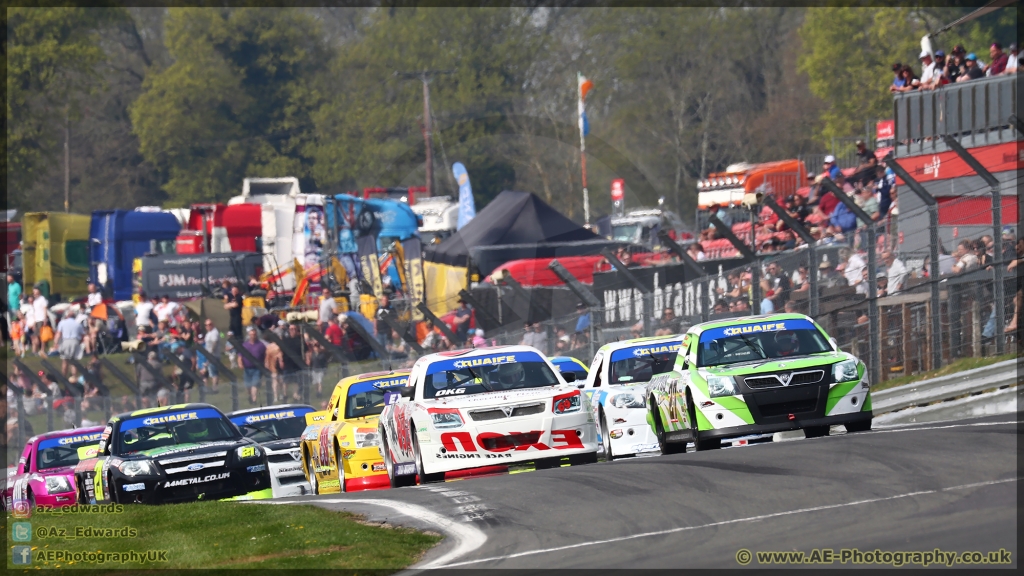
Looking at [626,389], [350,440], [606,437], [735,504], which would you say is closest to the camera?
[735,504]

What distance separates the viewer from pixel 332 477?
54.9ft

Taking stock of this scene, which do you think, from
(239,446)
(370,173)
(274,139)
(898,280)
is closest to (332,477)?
(239,446)

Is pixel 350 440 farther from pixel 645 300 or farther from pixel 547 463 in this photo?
pixel 645 300

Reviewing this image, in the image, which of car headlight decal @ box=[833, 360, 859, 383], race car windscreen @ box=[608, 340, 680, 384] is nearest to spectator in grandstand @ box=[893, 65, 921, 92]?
race car windscreen @ box=[608, 340, 680, 384]

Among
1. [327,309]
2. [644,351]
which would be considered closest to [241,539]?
[644,351]

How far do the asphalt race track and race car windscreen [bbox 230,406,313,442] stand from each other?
7.03 m

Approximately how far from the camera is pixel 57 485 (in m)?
20.0

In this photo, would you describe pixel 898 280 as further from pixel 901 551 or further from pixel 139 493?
pixel 901 551

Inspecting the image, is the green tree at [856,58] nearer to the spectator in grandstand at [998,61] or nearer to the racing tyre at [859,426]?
the spectator in grandstand at [998,61]

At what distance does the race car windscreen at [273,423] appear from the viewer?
807 inches

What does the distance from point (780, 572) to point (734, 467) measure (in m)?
4.37

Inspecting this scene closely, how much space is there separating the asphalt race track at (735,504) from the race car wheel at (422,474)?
51cm

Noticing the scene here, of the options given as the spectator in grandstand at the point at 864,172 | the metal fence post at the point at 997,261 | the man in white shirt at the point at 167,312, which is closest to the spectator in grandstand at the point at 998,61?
the spectator in grandstand at the point at 864,172

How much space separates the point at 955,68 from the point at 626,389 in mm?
11017
